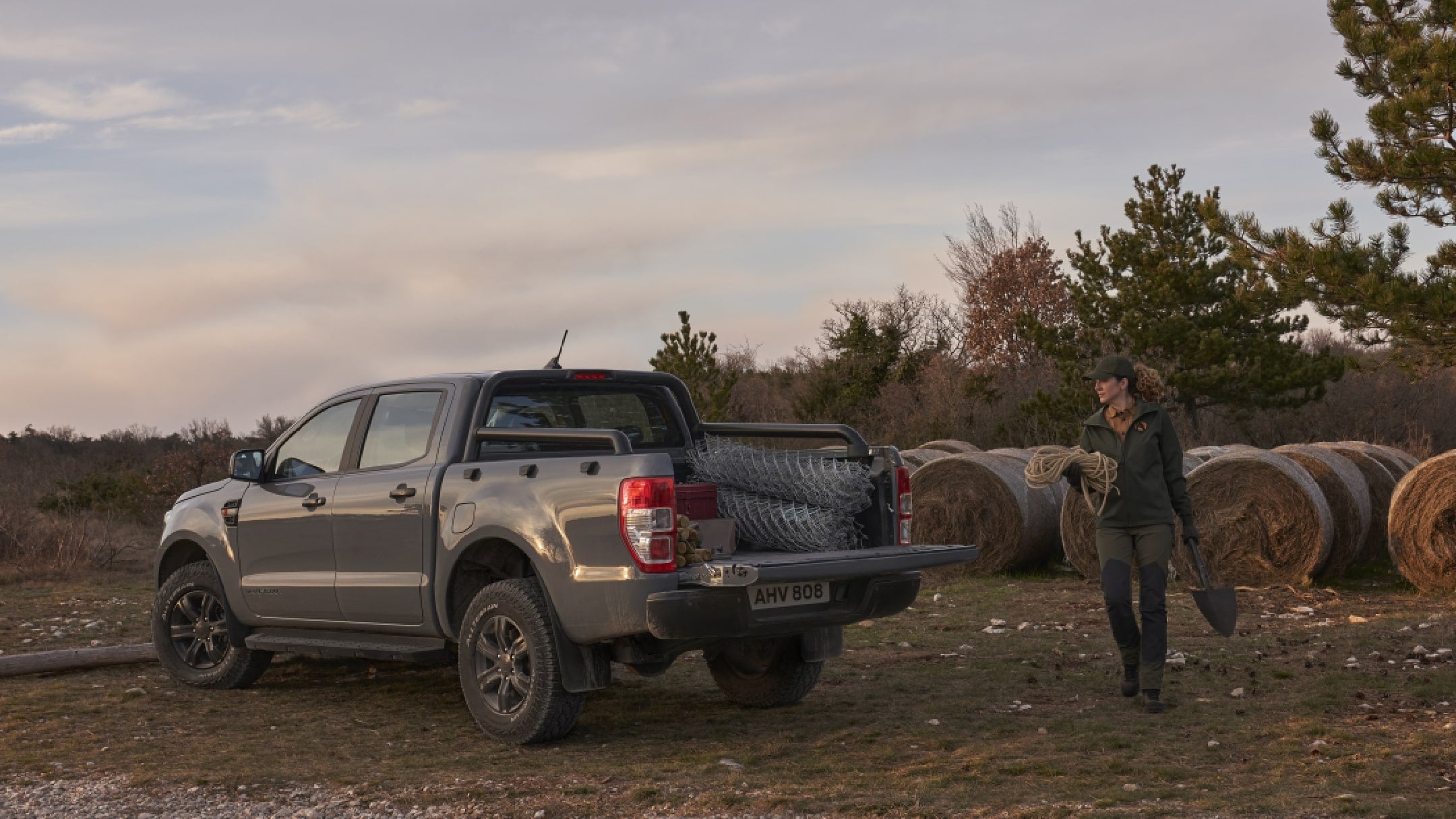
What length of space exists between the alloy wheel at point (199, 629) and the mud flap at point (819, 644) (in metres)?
3.74

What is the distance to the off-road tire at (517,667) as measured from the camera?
6.57 m

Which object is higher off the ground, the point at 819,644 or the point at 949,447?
the point at 949,447

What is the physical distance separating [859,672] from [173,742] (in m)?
4.16

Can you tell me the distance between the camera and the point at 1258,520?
516 inches

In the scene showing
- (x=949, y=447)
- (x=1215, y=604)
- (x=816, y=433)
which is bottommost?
(x=1215, y=604)

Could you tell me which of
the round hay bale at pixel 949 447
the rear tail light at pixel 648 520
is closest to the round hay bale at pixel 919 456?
the round hay bale at pixel 949 447

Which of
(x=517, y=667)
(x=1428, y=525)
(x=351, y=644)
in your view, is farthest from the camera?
(x=1428, y=525)

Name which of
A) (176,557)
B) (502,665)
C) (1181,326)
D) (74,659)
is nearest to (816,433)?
(502,665)

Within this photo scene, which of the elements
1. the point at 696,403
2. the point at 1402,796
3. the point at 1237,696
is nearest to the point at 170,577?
the point at 1237,696

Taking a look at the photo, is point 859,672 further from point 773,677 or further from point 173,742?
point 173,742

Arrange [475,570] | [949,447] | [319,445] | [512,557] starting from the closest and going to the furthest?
[512,557] → [475,570] → [319,445] → [949,447]

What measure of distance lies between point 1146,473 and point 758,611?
259 centimetres

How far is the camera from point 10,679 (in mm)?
9406

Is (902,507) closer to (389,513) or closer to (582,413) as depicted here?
(582,413)
